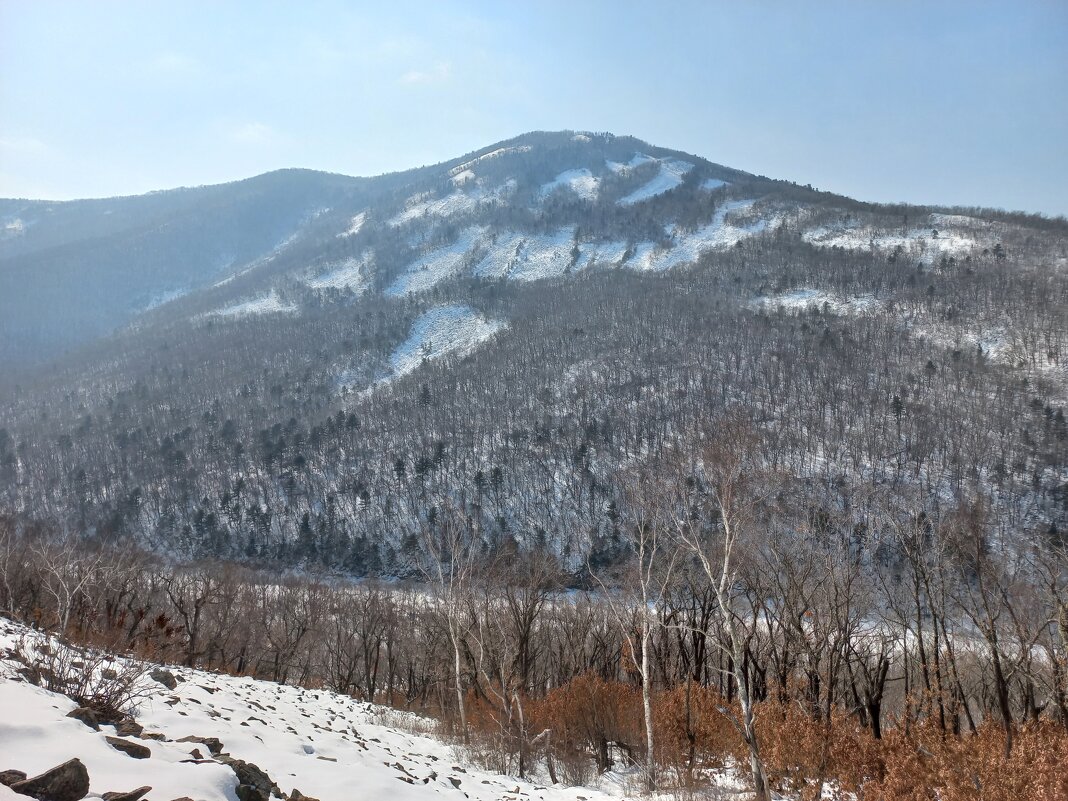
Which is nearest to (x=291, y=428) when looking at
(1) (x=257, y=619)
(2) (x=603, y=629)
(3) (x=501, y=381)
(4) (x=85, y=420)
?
(3) (x=501, y=381)

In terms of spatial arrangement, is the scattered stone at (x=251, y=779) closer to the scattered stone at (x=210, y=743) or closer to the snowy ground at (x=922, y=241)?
the scattered stone at (x=210, y=743)

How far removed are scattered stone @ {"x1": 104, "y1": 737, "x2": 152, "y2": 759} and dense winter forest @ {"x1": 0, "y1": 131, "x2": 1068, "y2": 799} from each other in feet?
35.0

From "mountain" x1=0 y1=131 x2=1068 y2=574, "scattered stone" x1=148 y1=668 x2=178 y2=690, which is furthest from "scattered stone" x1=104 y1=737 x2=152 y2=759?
"mountain" x1=0 y1=131 x2=1068 y2=574

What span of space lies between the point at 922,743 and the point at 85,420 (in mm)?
174905

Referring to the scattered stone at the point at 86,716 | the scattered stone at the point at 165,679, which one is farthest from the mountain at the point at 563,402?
the scattered stone at the point at 86,716

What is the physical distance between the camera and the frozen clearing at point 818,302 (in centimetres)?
15500

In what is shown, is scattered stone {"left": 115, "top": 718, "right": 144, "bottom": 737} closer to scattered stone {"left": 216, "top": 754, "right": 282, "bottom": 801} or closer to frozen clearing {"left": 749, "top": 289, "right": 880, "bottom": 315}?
scattered stone {"left": 216, "top": 754, "right": 282, "bottom": 801}

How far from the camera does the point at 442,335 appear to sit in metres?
181

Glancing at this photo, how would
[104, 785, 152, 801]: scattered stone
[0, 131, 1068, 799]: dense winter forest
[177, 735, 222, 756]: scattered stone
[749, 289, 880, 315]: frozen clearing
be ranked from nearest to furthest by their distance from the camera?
1. [104, 785, 152, 801]: scattered stone
2. [177, 735, 222, 756]: scattered stone
3. [0, 131, 1068, 799]: dense winter forest
4. [749, 289, 880, 315]: frozen clearing

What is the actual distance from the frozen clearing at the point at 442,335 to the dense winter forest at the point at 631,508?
108 centimetres

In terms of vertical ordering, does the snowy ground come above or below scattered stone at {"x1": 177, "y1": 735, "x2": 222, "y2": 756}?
above

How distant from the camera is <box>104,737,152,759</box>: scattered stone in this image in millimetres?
6703

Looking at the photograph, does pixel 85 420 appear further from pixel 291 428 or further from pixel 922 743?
pixel 922 743

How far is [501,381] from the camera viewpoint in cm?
14112
